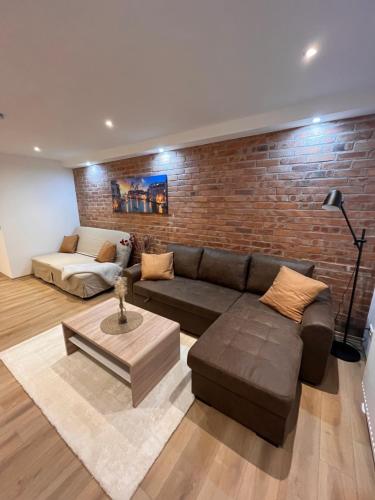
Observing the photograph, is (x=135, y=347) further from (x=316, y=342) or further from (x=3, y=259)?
(x=3, y=259)

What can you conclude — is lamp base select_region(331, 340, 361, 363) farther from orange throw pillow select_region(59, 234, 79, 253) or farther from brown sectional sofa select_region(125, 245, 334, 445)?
orange throw pillow select_region(59, 234, 79, 253)

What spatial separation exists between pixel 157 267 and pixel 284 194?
5.78ft

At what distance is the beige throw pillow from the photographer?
2629 mm

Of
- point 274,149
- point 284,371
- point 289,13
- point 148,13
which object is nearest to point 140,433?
point 284,371

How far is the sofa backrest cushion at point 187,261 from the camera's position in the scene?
268 centimetres

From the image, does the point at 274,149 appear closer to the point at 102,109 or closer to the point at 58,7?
the point at 102,109

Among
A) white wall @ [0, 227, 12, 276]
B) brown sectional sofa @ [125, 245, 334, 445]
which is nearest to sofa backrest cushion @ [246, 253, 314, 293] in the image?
brown sectional sofa @ [125, 245, 334, 445]

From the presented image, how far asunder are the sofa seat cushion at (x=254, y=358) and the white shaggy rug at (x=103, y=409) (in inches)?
15.6

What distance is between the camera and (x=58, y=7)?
36.5 inches

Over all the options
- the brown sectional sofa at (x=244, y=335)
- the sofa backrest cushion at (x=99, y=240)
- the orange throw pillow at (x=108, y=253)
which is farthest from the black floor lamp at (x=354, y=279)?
the orange throw pillow at (x=108, y=253)

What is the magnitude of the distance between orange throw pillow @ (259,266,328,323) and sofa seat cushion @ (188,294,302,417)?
114mm

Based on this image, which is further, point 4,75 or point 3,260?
point 3,260

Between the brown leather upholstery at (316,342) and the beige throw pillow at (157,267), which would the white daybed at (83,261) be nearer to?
the beige throw pillow at (157,267)

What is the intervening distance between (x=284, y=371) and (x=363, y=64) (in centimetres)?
208
